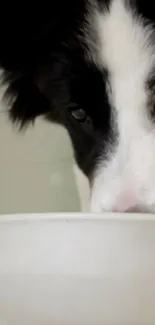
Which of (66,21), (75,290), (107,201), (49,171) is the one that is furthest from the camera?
(49,171)

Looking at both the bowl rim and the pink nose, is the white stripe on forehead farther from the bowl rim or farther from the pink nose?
the bowl rim

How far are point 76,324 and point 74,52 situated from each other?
16.4 inches

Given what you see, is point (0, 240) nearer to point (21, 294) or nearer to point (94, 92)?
point (21, 294)

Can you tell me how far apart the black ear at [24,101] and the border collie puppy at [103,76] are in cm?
9

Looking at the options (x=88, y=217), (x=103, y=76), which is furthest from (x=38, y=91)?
(x=88, y=217)

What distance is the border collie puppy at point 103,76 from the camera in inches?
31.2

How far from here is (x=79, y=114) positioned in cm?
88

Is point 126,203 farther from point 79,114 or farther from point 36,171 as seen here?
point 36,171

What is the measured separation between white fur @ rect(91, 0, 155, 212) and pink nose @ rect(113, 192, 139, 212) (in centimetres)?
1

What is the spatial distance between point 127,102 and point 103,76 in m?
0.04

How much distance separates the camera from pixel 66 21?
2.90 ft

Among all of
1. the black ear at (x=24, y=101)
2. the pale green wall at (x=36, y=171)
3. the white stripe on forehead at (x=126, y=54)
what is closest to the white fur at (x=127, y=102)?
the white stripe on forehead at (x=126, y=54)

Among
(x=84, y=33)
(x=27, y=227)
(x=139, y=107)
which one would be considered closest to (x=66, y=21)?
(x=84, y=33)

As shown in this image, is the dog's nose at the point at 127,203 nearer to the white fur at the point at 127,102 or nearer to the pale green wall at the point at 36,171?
the white fur at the point at 127,102
